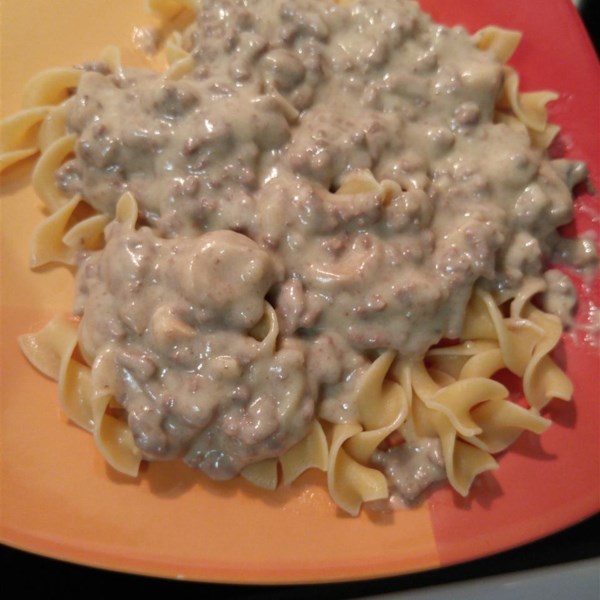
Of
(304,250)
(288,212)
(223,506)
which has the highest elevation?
(288,212)

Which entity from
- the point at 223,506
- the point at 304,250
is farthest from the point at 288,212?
the point at 223,506

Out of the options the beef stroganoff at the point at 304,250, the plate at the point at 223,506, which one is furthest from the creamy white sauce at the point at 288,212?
the plate at the point at 223,506

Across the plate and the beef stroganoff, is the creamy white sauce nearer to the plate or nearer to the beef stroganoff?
the beef stroganoff

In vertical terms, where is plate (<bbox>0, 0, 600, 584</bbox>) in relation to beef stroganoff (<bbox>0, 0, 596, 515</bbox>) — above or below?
below

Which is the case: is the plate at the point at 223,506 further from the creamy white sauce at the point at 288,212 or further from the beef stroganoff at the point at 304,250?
the creamy white sauce at the point at 288,212

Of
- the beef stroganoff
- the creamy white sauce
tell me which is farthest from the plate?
the creamy white sauce

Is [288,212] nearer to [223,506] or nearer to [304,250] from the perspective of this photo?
[304,250]
